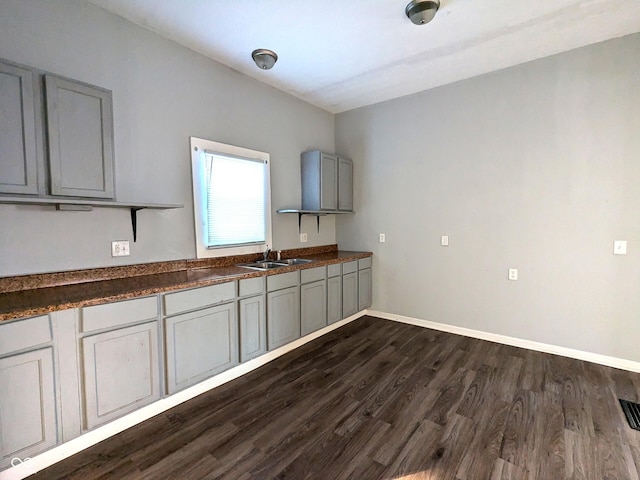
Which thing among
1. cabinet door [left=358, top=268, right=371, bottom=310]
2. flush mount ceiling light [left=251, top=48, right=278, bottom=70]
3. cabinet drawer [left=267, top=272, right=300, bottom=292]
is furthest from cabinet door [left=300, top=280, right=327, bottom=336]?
flush mount ceiling light [left=251, top=48, right=278, bottom=70]

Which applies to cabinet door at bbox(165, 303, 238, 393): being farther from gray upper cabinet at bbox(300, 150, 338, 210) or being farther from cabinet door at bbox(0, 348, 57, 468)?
gray upper cabinet at bbox(300, 150, 338, 210)

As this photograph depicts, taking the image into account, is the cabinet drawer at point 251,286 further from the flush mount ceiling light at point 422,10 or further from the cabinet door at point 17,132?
the flush mount ceiling light at point 422,10

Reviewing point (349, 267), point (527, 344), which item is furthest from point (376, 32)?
point (527, 344)

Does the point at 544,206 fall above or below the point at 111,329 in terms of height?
above

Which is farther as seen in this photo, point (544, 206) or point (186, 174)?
point (544, 206)

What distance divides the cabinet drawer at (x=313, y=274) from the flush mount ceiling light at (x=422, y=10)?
2.34 m

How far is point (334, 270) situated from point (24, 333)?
8.61 feet

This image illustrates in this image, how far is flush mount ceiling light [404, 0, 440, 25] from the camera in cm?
211

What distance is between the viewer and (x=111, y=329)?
180 centimetres

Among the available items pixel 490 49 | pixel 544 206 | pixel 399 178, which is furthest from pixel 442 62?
pixel 544 206

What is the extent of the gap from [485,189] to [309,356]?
102 inches

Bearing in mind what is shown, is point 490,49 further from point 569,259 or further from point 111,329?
point 111,329

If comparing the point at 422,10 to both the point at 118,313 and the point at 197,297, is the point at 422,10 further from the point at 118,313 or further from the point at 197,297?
the point at 118,313

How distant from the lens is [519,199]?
10.2ft
